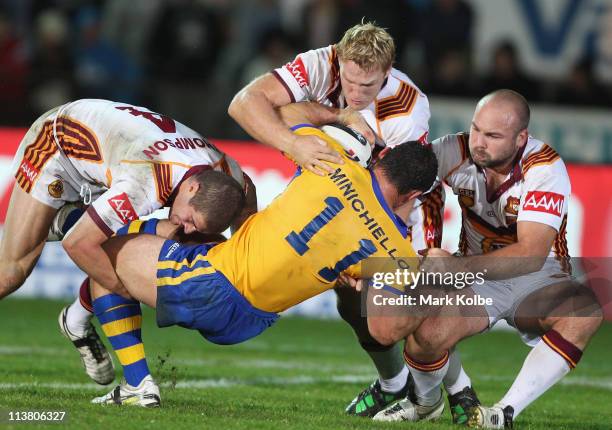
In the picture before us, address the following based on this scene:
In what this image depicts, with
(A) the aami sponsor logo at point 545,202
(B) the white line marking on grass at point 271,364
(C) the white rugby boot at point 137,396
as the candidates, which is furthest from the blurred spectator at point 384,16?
(C) the white rugby boot at point 137,396

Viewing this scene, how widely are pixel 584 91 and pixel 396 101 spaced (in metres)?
9.99

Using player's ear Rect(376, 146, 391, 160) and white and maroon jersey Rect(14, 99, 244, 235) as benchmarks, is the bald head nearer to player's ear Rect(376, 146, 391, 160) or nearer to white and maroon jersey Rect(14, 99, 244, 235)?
player's ear Rect(376, 146, 391, 160)

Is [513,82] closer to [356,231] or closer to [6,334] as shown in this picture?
[6,334]

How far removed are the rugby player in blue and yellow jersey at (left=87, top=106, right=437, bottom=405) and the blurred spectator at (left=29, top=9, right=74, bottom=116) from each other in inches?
351

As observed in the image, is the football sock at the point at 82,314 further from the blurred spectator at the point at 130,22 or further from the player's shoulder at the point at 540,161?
the blurred spectator at the point at 130,22

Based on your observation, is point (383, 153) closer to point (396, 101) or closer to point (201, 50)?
point (396, 101)

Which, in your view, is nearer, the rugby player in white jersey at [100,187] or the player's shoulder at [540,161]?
the rugby player in white jersey at [100,187]

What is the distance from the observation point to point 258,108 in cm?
761

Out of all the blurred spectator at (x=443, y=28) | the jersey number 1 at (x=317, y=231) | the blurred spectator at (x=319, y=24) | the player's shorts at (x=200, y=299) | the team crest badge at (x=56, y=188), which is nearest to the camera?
the jersey number 1 at (x=317, y=231)

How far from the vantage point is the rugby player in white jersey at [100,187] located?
6.97 metres

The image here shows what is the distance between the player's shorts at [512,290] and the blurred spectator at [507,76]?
911cm

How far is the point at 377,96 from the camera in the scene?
793 centimetres

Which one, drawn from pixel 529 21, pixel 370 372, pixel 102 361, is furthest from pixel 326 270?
pixel 529 21

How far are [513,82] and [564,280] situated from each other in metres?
9.30
